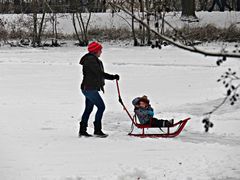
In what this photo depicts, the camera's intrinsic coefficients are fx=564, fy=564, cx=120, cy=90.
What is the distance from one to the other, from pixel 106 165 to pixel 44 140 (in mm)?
2162

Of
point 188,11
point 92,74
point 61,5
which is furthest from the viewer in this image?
point 61,5

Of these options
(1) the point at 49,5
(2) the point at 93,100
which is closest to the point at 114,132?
(2) the point at 93,100

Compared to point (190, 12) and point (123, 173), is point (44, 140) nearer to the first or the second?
point (123, 173)

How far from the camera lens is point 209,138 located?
10.5 metres

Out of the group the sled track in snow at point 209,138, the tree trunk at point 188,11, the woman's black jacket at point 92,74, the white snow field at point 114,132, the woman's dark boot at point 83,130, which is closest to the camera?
the white snow field at point 114,132

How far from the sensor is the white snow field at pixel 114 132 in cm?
827

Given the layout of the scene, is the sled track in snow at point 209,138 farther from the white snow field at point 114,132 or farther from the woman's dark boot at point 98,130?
the woman's dark boot at point 98,130

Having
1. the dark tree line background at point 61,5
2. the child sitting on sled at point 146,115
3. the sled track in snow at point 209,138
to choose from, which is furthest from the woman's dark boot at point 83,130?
the dark tree line background at point 61,5

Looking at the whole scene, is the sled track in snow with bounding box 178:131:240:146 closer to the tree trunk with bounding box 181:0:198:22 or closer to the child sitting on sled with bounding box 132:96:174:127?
the child sitting on sled with bounding box 132:96:174:127

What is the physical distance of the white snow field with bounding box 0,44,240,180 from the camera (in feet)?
27.1

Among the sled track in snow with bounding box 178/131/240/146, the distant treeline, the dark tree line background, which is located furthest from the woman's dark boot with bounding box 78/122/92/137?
the dark tree line background

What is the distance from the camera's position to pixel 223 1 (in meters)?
47.6

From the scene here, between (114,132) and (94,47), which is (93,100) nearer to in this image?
(94,47)

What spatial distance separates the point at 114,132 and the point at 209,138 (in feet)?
6.09
